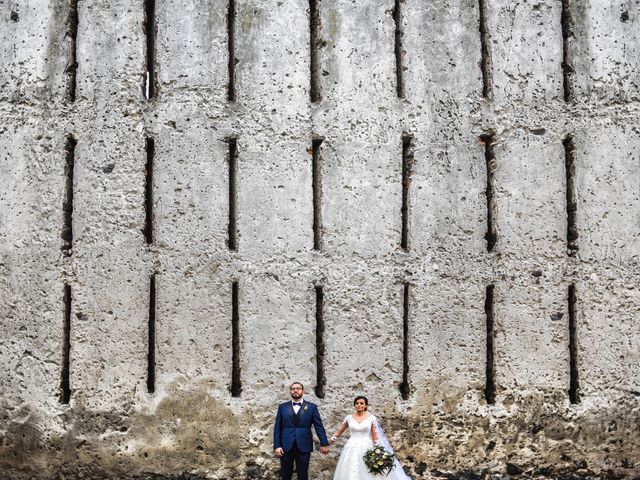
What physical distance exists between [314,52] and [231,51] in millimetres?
706

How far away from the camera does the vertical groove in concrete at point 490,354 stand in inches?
289

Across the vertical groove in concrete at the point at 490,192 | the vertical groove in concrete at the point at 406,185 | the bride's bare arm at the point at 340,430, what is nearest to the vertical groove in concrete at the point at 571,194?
the vertical groove in concrete at the point at 490,192

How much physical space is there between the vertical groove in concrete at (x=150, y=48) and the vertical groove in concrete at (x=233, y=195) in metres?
0.81

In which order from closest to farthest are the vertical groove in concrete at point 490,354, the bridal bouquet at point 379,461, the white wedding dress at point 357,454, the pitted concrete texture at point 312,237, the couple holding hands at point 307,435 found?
the bridal bouquet at point 379,461 → the white wedding dress at point 357,454 → the couple holding hands at point 307,435 → the pitted concrete texture at point 312,237 → the vertical groove in concrete at point 490,354

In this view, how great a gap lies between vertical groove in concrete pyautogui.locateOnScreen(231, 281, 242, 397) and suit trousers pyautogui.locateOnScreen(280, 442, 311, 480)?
752 millimetres

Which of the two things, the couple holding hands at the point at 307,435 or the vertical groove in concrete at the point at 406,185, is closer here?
the couple holding hands at the point at 307,435

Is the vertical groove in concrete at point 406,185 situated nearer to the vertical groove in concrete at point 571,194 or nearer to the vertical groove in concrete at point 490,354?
the vertical groove in concrete at point 490,354

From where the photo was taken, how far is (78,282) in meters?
7.33

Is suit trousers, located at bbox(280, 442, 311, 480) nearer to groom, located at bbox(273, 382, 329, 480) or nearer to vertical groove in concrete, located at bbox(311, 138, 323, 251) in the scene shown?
groom, located at bbox(273, 382, 329, 480)

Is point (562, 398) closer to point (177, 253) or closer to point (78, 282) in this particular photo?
point (177, 253)

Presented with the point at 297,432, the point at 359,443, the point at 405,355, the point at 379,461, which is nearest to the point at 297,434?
the point at 297,432

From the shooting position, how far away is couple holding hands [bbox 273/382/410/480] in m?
6.64

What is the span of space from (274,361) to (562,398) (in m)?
2.39

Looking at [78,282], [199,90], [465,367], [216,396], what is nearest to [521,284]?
[465,367]
